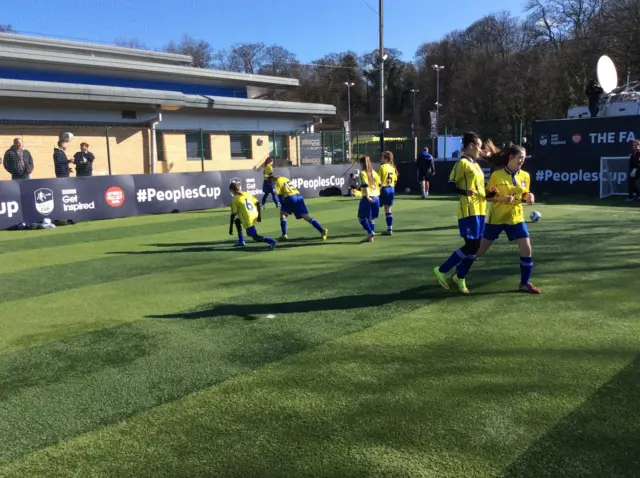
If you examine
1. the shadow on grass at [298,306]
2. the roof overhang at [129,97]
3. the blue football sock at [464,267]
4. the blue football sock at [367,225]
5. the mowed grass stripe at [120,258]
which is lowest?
the shadow on grass at [298,306]

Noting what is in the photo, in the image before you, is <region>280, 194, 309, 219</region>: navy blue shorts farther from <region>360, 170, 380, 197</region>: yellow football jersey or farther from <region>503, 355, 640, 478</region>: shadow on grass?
<region>503, 355, 640, 478</region>: shadow on grass

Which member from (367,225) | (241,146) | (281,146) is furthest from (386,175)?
(281,146)

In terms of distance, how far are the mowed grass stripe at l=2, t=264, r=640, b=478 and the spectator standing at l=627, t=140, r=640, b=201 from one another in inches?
534

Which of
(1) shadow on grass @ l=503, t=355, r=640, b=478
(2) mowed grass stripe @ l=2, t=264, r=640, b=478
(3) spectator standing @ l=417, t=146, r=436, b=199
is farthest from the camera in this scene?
(3) spectator standing @ l=417, t=146, r=436, b=199

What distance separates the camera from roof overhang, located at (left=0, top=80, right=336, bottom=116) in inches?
843

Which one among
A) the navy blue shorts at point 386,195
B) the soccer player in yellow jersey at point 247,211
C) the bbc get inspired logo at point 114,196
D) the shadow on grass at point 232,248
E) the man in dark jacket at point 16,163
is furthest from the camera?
the bbc get inspired logo at point 114,196

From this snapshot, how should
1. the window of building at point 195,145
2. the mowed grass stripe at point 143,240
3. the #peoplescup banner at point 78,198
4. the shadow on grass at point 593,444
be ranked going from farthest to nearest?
1. the window of building at point 195,145
2. the #peoplescup banner at point 78,198
3. the mowed grass stripe at point 143,240
4. the shadow on grass at point 593,444

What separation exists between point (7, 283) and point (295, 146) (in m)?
A: 23.5

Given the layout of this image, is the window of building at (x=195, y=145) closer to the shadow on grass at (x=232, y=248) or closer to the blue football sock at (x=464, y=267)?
the shadow on grass at (x=232, y=248)

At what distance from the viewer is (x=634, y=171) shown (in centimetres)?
1678

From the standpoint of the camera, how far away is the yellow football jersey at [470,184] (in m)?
6.34

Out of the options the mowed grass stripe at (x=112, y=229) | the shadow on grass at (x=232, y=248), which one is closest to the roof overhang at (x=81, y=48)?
the mowed grass stripe at (x=112, y=229)

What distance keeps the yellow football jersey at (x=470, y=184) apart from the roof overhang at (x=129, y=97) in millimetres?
20370

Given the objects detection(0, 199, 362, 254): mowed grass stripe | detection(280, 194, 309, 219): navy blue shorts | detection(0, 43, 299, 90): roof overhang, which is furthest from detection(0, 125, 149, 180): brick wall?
detection(280, 194, 309, 219): navy blue shorts
